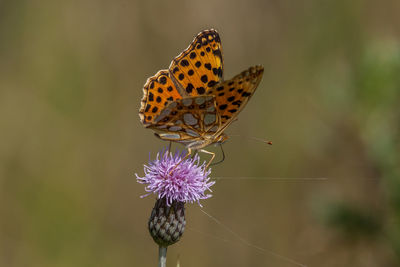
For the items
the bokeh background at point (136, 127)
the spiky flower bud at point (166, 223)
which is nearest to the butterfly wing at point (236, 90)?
the spiky flower bud at point (166, 223)

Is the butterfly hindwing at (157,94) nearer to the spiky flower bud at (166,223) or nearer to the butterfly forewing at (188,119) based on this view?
the butterfly forewing at (188,119)

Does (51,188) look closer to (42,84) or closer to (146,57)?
(42,84)

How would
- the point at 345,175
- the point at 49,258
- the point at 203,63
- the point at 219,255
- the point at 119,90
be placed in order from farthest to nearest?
the point at 119,90, the point at 219,255, the point at 345,175, the point at 49,258, the point at 203,63

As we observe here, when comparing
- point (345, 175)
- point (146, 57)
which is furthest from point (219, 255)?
point (146, 57)

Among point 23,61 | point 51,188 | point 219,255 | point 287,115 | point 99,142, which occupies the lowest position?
point 219,255

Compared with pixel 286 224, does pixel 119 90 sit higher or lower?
higher

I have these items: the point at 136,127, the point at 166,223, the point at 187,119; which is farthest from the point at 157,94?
the point at 136,127

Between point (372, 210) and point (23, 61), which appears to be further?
point (23, 61)
